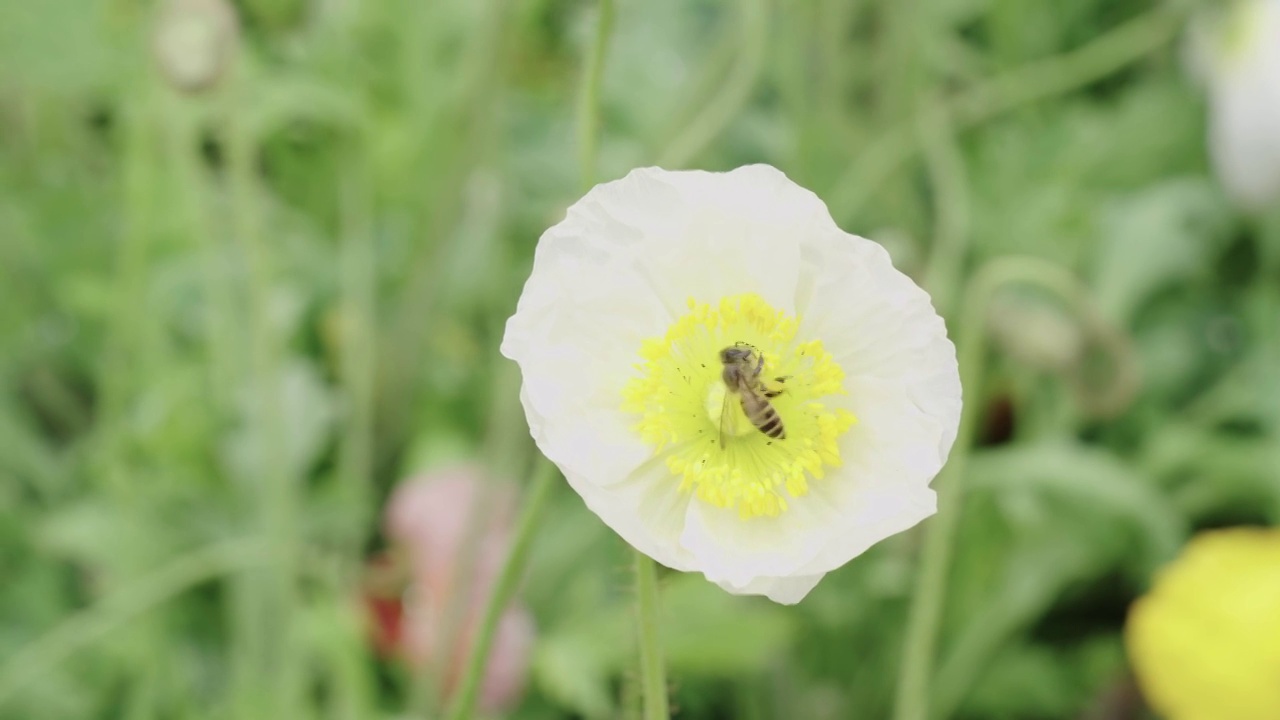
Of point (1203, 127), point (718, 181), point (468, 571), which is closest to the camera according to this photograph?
point (718, 181)

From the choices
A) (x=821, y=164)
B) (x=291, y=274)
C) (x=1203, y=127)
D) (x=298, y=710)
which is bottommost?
(x=298, y=710)

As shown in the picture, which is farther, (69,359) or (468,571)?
(69,359)

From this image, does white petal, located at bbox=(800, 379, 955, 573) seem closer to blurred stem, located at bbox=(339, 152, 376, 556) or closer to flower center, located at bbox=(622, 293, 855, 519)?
flower center, located at bbox=(622, 293, 855, 519)

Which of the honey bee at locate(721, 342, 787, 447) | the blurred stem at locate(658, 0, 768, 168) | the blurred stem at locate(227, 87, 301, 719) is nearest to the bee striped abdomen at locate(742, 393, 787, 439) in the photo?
the honey bee at locate(721, 342, 787, 447)

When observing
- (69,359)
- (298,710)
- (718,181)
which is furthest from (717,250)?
(69,359)

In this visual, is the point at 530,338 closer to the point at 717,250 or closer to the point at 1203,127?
the point at 717,250

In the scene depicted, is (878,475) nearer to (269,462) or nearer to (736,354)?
(736,354)
